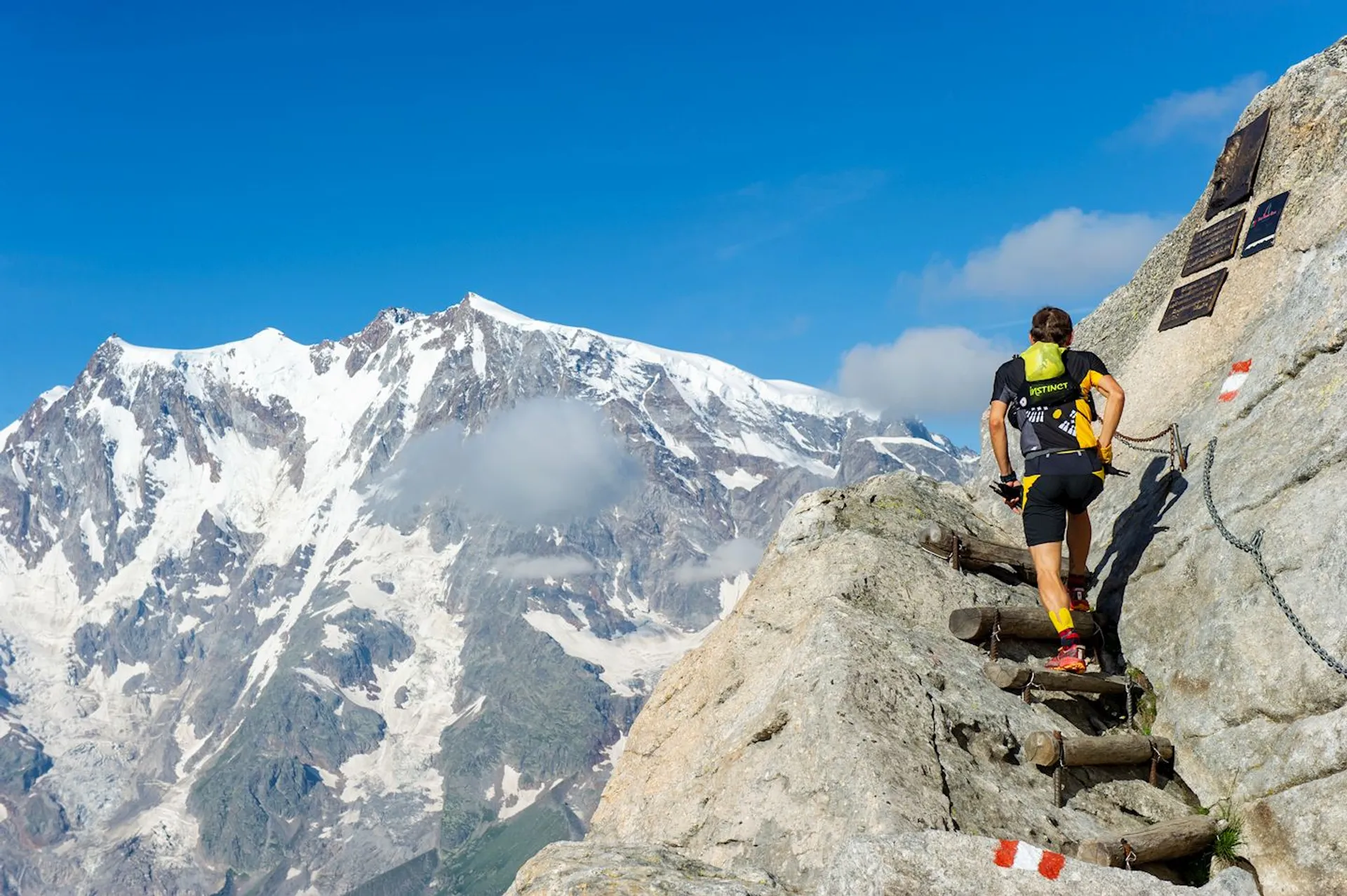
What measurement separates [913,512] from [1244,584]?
689 cm

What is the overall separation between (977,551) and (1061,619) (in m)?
3.22

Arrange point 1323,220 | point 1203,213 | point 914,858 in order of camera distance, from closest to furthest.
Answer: point 914,858, point 1323,220, point 1203,213

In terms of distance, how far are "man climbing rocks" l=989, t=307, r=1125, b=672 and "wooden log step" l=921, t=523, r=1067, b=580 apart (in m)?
2.29

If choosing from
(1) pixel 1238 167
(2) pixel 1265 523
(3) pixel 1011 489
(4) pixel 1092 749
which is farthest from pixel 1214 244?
(4) pixel 1092 749

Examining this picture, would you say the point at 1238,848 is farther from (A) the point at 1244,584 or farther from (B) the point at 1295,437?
(B) the point at 1295,437

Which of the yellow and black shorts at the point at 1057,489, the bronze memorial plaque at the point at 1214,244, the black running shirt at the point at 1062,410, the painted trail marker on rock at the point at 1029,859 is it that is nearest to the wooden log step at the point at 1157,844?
the painted trail marker on rock at the point at 1029,859

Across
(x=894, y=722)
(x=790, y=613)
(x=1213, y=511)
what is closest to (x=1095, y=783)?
(x=894, y=722)

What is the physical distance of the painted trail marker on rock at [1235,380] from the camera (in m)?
17.2

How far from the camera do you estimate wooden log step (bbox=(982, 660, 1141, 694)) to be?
14.0m

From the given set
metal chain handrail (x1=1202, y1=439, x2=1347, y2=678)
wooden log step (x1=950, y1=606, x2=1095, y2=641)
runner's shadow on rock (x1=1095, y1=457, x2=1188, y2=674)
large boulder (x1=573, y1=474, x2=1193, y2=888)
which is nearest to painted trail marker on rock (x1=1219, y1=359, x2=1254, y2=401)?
metal chain handrail (x1=1202, y1=439, x2=1347, y2=678)

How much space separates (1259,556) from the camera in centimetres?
1355

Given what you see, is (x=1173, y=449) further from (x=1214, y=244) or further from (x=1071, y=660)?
(x=1214, y=244)

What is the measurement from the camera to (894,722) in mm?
13117

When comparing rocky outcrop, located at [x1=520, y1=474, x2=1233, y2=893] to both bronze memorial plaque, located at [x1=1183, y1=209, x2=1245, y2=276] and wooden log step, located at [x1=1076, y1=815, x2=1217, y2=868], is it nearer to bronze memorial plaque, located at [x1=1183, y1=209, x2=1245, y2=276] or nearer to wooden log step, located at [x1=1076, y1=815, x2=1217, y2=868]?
wooden log step, located at [x1=1076, y1=815, x2=1217, y2=868]
